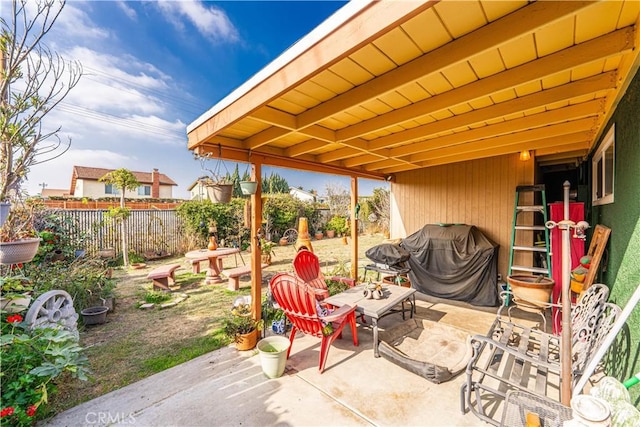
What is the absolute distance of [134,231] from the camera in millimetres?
8148

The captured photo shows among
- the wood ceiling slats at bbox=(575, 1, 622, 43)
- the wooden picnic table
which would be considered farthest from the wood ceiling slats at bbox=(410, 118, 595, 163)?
the wooden picnic table

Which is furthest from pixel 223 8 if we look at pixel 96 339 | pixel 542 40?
pixel 96 339

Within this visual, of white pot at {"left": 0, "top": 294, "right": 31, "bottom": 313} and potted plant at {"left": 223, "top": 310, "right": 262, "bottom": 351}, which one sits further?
potted plant at {"left": 223, "top": 310, "right": 262, "bottom": 351}

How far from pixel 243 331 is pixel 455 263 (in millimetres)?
3848

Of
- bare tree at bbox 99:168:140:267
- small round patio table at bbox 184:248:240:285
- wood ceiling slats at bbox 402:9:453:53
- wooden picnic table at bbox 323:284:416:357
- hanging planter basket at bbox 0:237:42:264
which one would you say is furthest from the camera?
bare tree at bbox 99:168:140:267

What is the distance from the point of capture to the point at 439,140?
368 cm

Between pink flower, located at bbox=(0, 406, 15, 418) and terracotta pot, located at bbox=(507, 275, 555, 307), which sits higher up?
terracotta pot, located at bbox=(507, 275, 555, 307)

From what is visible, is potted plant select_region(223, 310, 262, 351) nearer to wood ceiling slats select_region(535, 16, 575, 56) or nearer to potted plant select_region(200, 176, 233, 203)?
potted plant select_region(200, 176, 233, 203)

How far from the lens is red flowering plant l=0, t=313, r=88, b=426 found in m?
1.85

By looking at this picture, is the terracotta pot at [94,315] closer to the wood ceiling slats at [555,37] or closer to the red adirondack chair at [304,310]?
the red adirondack chair at [304,310]

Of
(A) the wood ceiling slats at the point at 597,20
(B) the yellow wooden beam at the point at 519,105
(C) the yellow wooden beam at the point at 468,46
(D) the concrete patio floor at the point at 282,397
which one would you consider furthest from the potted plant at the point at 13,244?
(A) the wood ceiling slats at the point at 597,20

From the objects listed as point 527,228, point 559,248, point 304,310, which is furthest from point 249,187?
point 559,248

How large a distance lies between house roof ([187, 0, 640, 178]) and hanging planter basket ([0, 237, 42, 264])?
1679 mm

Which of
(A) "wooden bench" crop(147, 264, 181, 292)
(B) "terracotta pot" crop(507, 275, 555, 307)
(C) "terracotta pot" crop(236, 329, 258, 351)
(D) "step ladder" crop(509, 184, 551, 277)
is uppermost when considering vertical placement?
(D) "step ladder" crop(509, 184, 551, 277)
